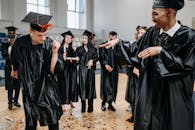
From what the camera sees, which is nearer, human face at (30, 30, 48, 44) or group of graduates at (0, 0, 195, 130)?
group of graduates at (0, 0, 195, 130)

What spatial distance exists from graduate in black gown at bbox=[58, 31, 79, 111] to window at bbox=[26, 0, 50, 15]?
773 cm

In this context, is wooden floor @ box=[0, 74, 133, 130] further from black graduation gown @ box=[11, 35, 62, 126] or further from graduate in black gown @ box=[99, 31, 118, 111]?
black graduation gown @ box=[11, 35, 62, 126]

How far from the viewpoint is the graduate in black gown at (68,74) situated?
15.2 feet

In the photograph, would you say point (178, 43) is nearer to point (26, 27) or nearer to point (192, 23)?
point (192, 23)

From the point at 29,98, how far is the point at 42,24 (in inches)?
32.2

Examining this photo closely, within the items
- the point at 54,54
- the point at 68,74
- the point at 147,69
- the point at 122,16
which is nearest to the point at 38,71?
the point at 54,54

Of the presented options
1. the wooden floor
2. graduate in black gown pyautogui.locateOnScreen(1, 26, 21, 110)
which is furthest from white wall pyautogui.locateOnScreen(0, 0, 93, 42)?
the wooden floor

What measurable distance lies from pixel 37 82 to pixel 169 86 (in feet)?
4.57

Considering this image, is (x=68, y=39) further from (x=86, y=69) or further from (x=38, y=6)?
(x=38, y=6)

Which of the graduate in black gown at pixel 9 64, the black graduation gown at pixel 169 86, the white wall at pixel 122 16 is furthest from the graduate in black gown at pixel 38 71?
the white wall at pixel 122 16

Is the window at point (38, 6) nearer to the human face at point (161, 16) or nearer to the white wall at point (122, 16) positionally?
the white wall at point (122, 16)

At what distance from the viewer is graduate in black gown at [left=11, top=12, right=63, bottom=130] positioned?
237cm

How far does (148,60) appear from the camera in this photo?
1.85 m

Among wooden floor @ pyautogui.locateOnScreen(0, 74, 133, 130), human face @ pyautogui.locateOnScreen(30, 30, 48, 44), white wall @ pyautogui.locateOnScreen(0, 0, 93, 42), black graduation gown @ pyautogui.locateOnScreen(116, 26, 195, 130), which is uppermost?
white wall @ pyautogui.locateOnScreen(0, 0, 93, 42)
